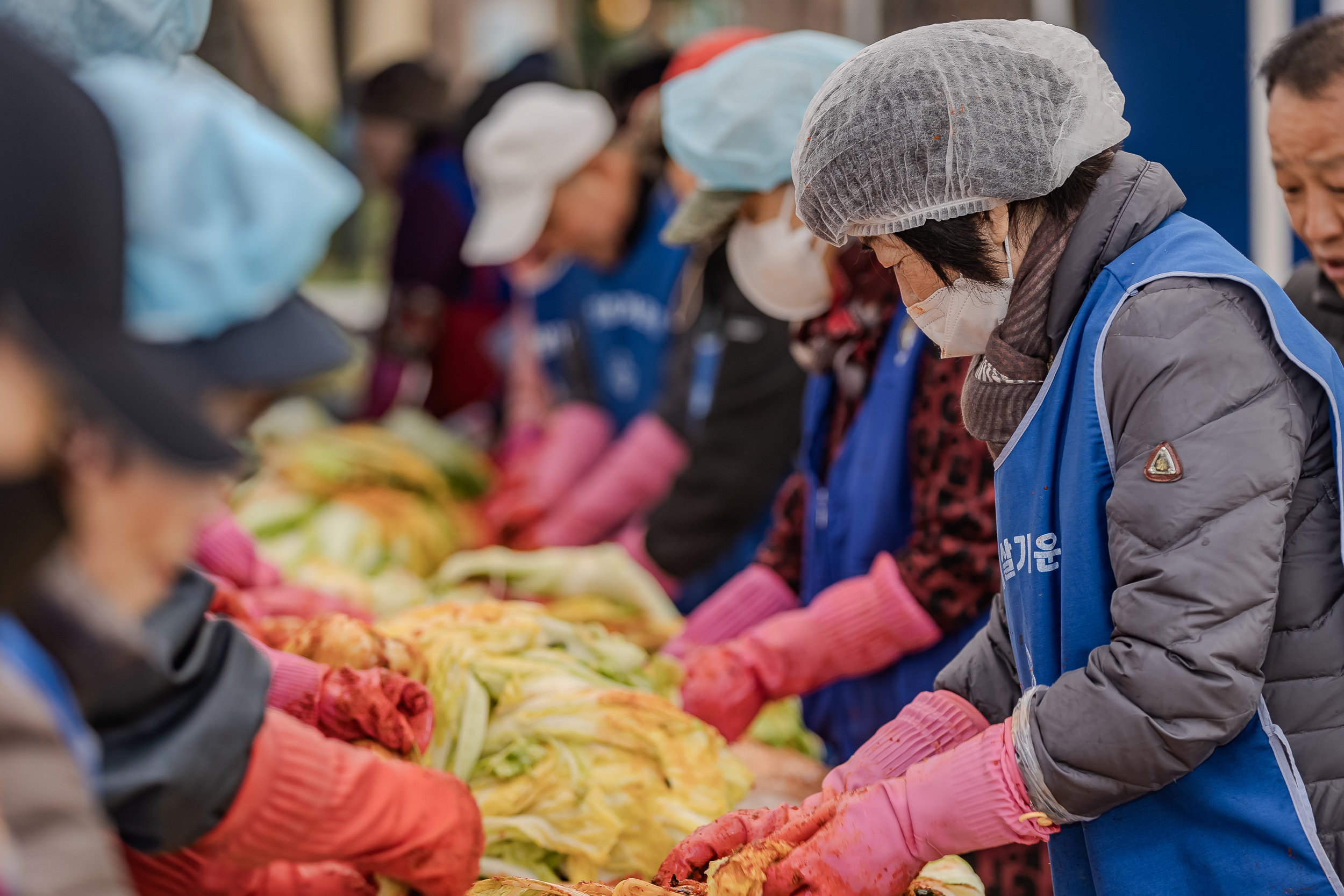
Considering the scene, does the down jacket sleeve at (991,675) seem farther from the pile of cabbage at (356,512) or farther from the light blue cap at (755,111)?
the pile of cabbage at (356,512)

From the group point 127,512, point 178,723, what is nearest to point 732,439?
point 178,723

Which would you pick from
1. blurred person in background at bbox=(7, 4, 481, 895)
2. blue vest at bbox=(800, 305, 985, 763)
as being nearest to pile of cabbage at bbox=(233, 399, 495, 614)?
blue vest at bbox=(800, 305, 985, 763)

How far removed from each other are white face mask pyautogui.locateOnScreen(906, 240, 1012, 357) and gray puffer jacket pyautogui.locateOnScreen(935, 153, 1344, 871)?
87 mm

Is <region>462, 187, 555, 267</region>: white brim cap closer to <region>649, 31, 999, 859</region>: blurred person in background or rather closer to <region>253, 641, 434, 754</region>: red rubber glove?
<region>649, 31, 999, 859</region>: blurred person in background

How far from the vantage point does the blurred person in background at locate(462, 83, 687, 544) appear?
4.56 metres

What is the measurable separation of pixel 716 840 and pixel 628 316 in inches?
118

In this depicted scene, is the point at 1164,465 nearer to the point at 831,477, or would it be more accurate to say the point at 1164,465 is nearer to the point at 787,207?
the point at 831,477

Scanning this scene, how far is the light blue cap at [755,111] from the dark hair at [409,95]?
425cm

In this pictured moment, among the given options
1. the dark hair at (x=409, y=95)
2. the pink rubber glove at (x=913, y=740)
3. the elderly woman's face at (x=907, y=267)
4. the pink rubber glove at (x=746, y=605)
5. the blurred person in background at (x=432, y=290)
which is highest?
the elderly woman's face at (x=907, y=267)

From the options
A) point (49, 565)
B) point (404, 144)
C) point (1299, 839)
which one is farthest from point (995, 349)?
point (404, 144)

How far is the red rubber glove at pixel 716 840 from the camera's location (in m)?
1.95

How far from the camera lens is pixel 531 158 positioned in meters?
4.79

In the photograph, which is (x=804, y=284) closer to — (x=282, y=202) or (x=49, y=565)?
(x=282, y=202)

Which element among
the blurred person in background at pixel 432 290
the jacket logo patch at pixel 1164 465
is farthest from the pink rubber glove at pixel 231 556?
the blurred person in background at pixel 432 290
